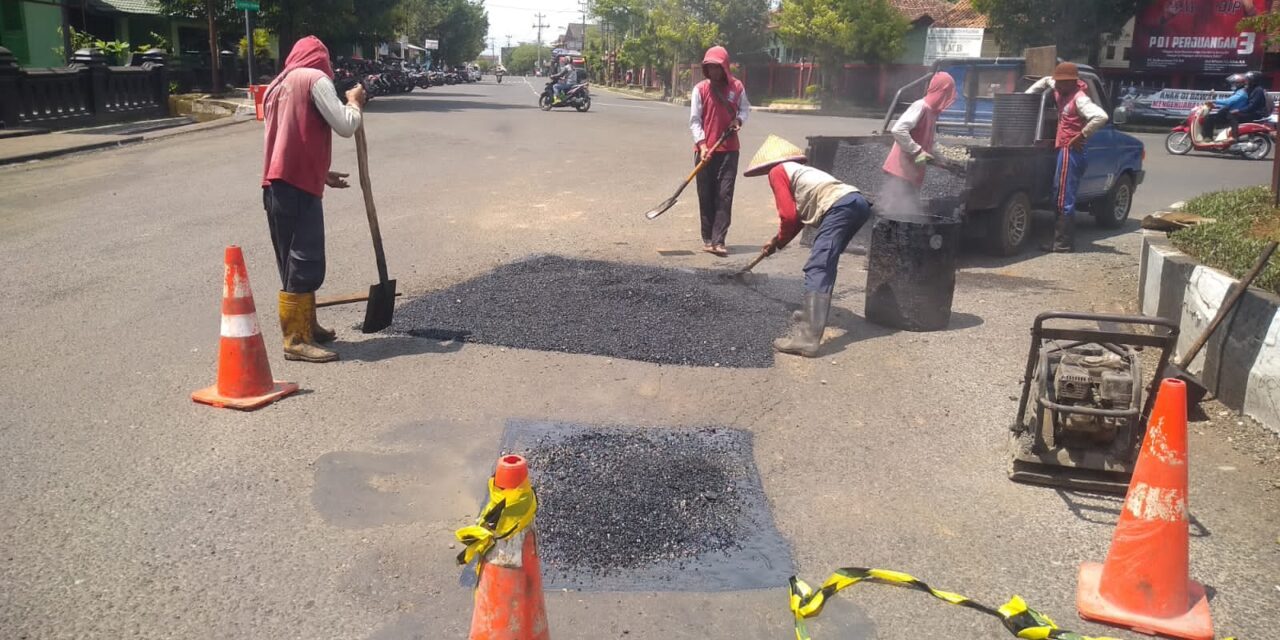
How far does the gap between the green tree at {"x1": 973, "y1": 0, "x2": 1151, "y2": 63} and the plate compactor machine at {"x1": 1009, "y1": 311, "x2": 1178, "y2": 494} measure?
1285 inches

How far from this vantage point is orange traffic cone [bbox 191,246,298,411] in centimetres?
493

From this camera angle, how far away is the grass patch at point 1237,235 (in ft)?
18.6

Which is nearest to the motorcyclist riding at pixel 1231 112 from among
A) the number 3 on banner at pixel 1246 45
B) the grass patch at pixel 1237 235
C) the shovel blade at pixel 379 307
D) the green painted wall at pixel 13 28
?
the grass patch at pixel 1237 235

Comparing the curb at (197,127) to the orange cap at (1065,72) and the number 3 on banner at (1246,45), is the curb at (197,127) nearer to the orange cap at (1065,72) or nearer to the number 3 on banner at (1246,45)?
the orange cap at (1065,72)

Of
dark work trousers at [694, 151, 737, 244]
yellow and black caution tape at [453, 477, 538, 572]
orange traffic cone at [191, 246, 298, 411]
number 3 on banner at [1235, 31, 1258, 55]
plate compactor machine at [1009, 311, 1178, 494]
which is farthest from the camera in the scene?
number 3 on banner at [1235, 31, 1258, 55]

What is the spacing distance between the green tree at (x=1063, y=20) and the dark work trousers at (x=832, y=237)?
31.0 meters

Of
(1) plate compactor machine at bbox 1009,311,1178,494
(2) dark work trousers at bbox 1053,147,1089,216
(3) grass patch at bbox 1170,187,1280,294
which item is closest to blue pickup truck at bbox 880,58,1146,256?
(2) dark work trousers at bbox 1053,147,1089,216

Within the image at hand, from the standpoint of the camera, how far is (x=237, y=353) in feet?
16.1

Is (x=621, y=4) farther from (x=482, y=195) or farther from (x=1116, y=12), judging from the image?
(x=482, y=195)

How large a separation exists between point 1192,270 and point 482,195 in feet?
27.0

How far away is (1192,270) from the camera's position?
5.91 m

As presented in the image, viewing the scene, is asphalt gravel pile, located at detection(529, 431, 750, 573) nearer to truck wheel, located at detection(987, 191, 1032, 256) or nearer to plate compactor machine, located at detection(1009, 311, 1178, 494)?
plate compactor machine, located at detection(1009, 311, 1178, 494)

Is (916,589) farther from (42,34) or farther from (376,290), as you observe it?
(42,34)

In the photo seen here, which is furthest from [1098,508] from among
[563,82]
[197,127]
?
[563,82]
